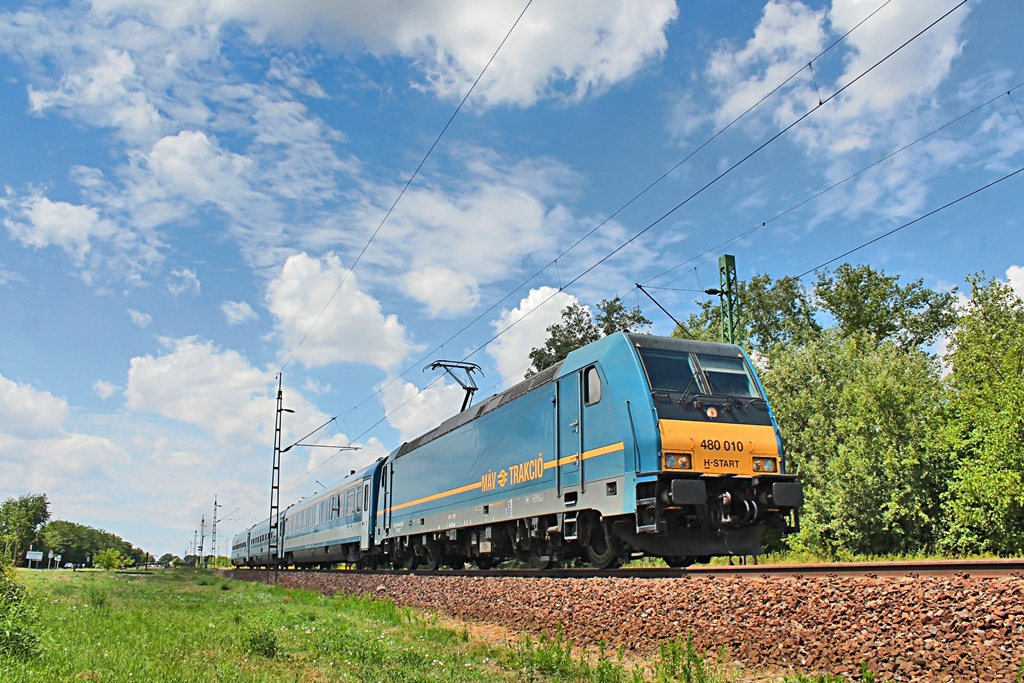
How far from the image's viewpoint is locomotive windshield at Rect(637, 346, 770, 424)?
12891mm

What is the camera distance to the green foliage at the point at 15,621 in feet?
34.6

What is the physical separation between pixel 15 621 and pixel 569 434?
31.0 ft

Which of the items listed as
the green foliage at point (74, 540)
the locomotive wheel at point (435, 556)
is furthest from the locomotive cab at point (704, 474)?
the green foliage at point (74, 540)

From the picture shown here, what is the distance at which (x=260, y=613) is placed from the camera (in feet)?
61.1

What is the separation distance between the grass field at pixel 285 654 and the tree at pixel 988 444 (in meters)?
16.4

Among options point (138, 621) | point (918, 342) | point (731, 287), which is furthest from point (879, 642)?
point (918, 342)

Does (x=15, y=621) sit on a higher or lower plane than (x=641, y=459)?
lower

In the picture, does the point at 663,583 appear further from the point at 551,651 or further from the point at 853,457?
the point at 853,457

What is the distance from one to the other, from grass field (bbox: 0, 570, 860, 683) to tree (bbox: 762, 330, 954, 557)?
16.1 metres

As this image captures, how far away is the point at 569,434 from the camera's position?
1450cm

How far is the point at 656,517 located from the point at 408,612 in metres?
8.29

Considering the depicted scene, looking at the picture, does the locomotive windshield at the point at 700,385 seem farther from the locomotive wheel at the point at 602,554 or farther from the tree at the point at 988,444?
the tree at the point at 988,444

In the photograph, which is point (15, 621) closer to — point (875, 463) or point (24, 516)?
point (875, 463)

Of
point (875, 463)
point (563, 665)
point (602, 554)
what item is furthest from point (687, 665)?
point (875, 463)
